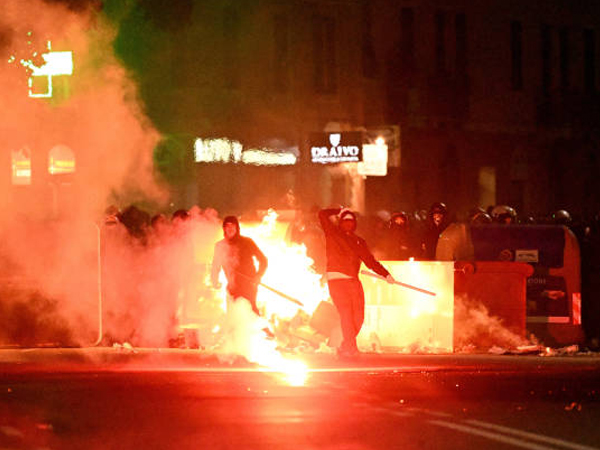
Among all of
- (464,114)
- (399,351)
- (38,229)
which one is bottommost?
(399,351)

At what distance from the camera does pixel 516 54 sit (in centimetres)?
3819

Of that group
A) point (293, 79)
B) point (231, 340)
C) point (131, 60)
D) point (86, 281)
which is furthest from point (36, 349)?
point (293, 79)

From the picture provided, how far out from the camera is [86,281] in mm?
15781

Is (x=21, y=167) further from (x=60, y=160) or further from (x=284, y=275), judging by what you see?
(x=284, y=275)

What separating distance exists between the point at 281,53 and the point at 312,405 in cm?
2200

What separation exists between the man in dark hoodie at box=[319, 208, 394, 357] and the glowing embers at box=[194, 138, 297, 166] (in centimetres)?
1630

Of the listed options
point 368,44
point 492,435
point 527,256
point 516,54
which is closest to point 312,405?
point 492,435

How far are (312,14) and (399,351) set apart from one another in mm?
18646

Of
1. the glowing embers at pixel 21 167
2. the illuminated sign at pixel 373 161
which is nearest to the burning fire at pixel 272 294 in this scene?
the glowing embers at pixel 21 167

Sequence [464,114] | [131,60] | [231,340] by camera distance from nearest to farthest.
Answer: [231,340] < [131,60] < [464,114]

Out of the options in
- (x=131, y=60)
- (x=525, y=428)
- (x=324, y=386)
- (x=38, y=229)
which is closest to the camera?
(x=525, y=428)

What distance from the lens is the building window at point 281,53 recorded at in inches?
1271

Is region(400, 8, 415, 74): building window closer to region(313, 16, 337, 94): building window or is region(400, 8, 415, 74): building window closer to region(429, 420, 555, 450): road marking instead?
region(313, 16, 337, 94): building window

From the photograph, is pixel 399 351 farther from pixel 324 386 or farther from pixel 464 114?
pixel 464 114
